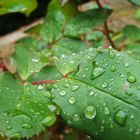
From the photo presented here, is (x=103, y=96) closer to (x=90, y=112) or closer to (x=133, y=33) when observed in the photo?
(x=90, y=112)

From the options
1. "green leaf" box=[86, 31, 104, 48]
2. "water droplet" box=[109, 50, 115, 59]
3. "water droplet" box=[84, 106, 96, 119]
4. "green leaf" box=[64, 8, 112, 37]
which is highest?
"water droplet" box=[109, 50, 115, 59]

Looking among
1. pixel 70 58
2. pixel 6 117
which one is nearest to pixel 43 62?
pixel 70 58

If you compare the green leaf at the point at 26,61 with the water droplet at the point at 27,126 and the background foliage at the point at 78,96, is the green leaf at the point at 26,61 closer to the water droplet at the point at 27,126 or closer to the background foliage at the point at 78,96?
the background foliage at the point at 78,96

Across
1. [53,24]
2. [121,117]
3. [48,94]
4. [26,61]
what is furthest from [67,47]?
[121,117]

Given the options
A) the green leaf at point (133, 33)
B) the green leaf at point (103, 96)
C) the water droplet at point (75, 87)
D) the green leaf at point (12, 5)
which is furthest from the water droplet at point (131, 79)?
the green leaf at point (133, 33)

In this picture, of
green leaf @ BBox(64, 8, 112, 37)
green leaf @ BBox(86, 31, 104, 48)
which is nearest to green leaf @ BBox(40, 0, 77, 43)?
green leaf @ BBox(64, 8, 112, 37)

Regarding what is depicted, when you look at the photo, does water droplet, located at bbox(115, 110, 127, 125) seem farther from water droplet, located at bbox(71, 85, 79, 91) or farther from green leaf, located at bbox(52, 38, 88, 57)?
green leaf, located at bbox(52, 38, 88, 57)
